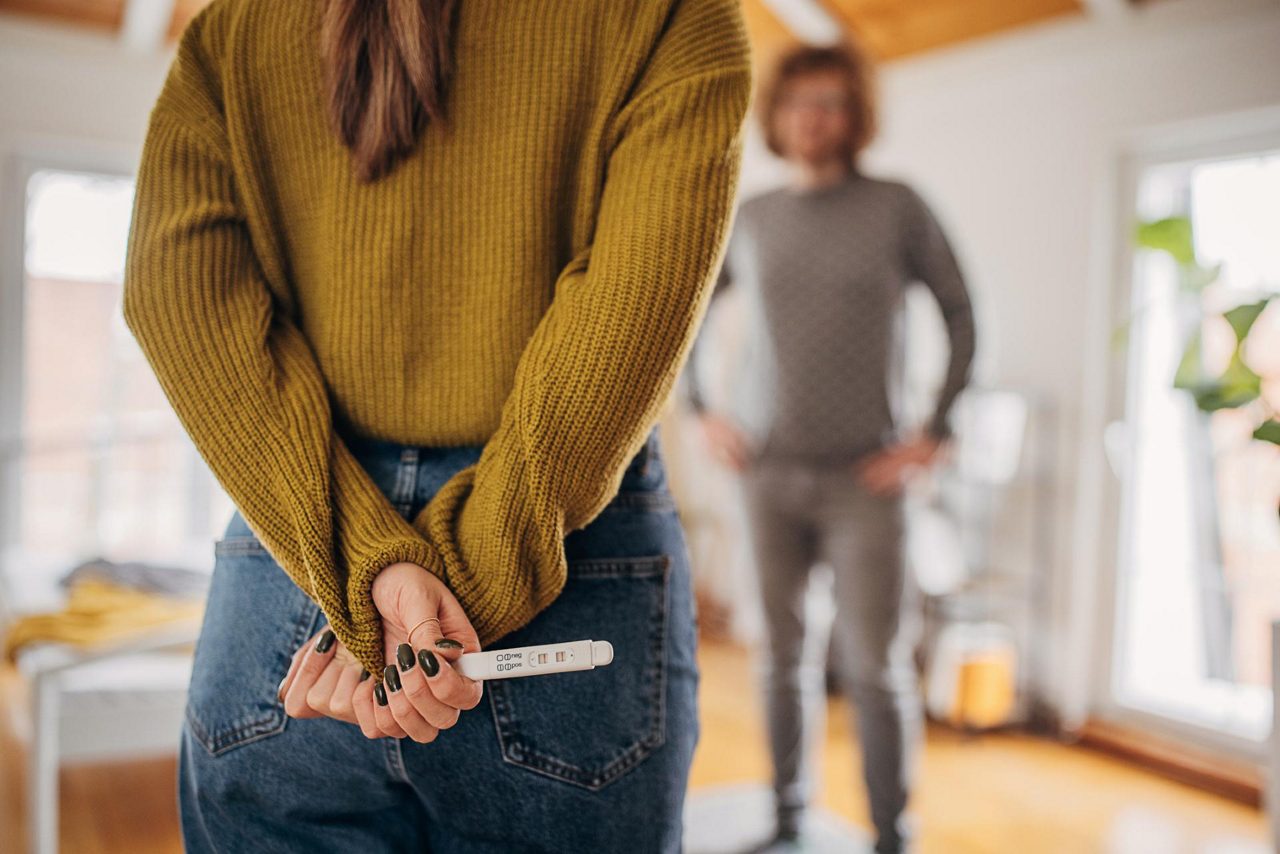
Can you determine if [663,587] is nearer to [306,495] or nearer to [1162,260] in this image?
[306,495]

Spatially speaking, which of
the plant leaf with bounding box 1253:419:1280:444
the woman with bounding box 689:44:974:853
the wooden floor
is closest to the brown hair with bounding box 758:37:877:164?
the woman with bounding box 689:44:974:853

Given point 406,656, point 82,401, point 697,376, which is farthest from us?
point 82,401

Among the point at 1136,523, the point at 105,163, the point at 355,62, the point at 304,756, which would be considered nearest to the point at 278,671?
the point at 304,756

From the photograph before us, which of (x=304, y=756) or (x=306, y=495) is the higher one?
(x=306, y=495)

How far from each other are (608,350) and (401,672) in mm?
219

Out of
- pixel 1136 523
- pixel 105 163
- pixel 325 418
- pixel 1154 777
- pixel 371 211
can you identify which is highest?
pixel 105 163

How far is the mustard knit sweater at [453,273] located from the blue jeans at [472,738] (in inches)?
1.5

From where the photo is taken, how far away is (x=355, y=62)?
2.23ft

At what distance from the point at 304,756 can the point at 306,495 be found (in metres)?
0.16

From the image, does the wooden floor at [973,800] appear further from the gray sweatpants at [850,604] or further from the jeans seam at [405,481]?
the jeans seam at [405,481]

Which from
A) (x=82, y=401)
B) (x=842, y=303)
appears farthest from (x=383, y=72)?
(x=82, y=401)

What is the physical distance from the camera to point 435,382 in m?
0.69

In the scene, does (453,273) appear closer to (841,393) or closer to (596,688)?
(596,688)

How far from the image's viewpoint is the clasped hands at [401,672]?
571 millimetres
